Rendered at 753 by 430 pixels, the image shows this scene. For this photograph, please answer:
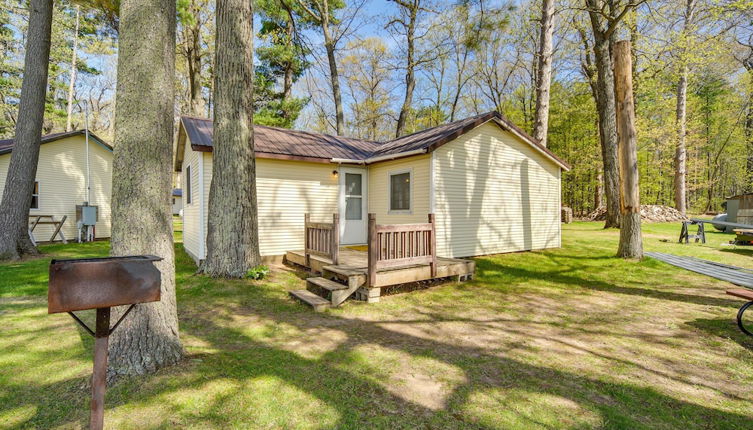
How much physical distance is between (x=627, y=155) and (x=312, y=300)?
26.7 feet

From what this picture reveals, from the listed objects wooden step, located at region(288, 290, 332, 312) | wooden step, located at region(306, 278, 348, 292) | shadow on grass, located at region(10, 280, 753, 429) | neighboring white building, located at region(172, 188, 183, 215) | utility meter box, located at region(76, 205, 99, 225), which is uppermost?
neighboring white building, located at region(172, 188, 183, 215)

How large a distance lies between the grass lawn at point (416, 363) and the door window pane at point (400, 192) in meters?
3.44

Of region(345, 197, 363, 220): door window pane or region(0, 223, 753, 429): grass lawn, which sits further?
region(345, 197, 363, 220): door window pane

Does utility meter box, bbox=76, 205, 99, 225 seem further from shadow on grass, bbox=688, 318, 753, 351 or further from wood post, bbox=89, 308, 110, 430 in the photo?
shadow on grass, bbox=688, 318, 753, 351

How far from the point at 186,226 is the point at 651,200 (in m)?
33.0

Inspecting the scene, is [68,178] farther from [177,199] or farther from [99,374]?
[177,199]

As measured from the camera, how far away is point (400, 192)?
938 cm

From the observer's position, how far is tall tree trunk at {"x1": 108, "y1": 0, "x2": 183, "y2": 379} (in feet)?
9.41

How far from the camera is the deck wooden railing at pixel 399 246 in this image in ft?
18.1

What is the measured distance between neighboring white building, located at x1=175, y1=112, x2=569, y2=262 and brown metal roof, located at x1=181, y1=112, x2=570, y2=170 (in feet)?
0.10

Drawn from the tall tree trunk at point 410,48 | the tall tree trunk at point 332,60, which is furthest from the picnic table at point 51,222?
the tall tree trunk at point 410,48

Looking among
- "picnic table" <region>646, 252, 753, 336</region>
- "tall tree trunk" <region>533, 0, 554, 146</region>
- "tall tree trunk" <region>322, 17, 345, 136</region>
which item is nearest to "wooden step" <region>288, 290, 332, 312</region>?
"picnic table" <region>646, 252, 753, 336</region>

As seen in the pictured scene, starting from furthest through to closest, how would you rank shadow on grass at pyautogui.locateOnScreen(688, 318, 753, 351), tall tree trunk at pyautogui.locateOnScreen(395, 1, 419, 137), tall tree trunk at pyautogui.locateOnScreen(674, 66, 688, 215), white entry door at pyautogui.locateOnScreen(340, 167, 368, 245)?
tall tree trunk at pyautogui.locateOnScreen(674, 66, 688, 215) < tall tree trunk at pyautogui.locateOnScreen(395, 1, 419, 137) < white entry door at pyautogui.locateOnScreen(340, 167, 368, 245) < shadow on grass at pyautogui.locateOnScreen(688, 318, 753, 351)

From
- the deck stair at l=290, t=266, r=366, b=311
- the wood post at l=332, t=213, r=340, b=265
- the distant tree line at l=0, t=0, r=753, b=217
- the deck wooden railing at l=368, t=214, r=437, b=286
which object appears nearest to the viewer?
the deck stair at l=290, t=266, r=366, b=311
